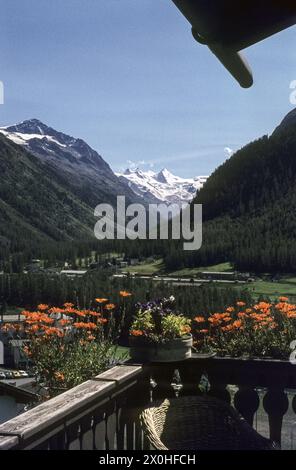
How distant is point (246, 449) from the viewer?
4.58m

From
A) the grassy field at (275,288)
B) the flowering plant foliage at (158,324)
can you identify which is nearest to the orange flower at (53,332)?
the flowering plant foliage at (158,324)

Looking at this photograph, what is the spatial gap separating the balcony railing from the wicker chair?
0.25 meters

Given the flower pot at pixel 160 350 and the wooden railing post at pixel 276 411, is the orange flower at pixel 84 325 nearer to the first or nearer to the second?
the flower pot at pixel 160 350

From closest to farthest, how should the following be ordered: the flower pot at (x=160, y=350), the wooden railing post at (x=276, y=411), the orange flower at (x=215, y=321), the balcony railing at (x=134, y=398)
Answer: the balcony railing at (x=134, y=398) < the wooden railing post at (x=276, y=411) < the flower pot at (x=160, y=350) < the orange flower at (x=215, y=321)

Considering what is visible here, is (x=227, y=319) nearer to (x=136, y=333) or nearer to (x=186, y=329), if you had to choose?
(x=186, y=329)

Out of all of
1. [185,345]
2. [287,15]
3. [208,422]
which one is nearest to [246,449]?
[208,422]

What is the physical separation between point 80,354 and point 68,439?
5.64 ft

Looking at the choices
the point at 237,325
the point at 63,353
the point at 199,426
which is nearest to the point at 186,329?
the point at 237,325

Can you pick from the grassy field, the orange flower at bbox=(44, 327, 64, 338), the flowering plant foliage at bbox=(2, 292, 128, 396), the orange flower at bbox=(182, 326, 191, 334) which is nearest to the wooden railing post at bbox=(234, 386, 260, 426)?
the orange flower at bbox=(182, 326, 191, 334)

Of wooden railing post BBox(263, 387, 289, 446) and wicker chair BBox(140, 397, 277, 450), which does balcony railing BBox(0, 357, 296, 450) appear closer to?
wooden railing post BBox(263, 387, 289, 446)

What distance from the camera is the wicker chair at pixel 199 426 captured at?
15.3 ft

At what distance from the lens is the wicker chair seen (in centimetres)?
466

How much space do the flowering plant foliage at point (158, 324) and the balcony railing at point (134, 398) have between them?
0.28m
